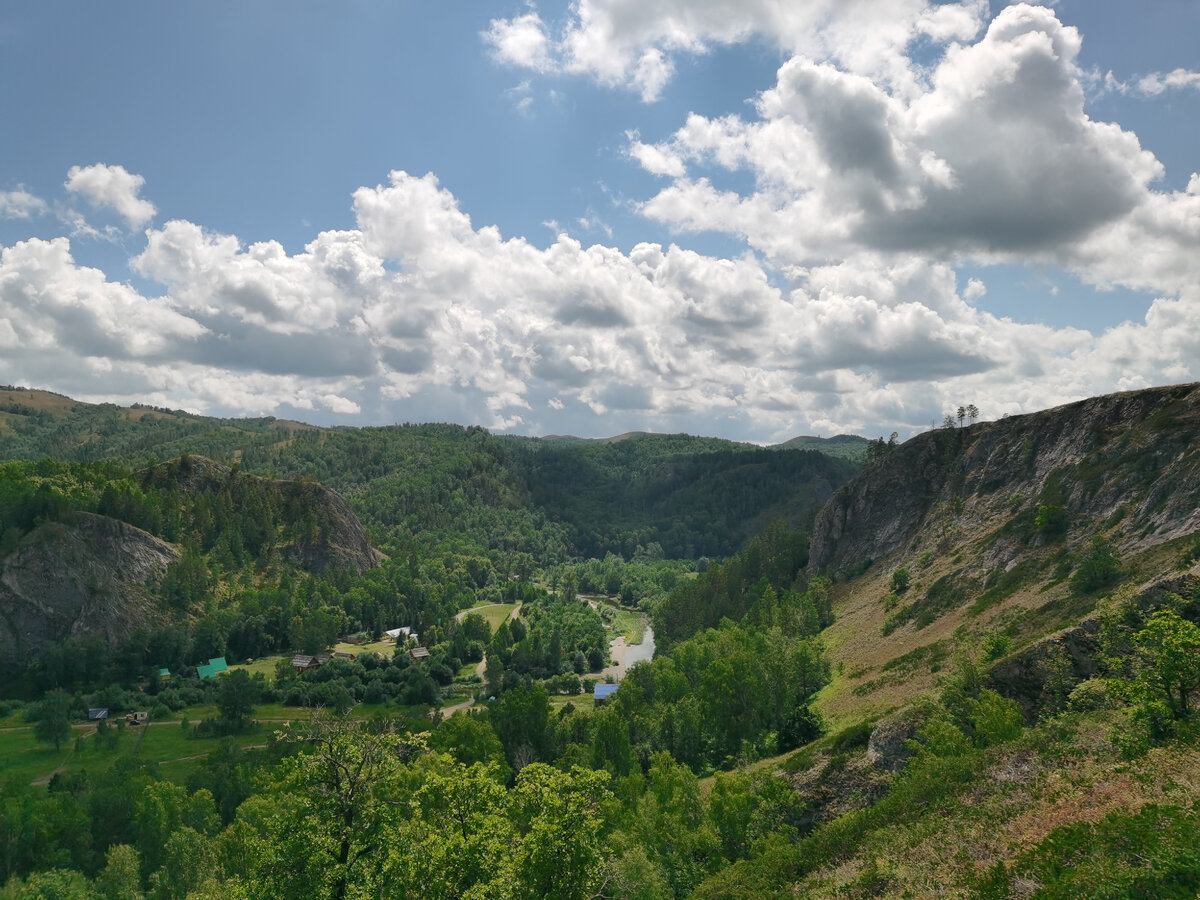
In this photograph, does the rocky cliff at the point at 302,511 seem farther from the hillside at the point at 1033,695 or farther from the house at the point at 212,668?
the hillside at the point at 1033,695

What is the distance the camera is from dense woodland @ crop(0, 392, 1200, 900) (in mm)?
21781

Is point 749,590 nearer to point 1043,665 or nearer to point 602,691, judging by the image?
point 602,691

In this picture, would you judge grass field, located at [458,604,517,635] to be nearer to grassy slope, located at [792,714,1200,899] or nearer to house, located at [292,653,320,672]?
house, located at [292,653,320,672]

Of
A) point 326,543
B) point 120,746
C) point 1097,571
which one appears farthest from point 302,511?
point 1097,571

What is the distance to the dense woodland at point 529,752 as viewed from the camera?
21.8m

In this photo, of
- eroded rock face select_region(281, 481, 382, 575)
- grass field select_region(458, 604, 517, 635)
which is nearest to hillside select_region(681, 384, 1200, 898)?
grass field select_region(458, 604, 517, 635)

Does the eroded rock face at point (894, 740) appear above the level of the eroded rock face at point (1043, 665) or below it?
below

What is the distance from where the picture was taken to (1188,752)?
2417cm

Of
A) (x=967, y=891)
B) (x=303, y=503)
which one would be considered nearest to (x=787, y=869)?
(x=967, y=891)

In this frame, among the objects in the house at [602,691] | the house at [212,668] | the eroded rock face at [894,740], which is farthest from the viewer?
the house at [212,668]

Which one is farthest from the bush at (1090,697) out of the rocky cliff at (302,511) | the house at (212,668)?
the rocky cliff at (302,511)

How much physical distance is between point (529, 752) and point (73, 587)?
116 metres

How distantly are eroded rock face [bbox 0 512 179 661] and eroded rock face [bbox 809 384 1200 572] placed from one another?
147 meters

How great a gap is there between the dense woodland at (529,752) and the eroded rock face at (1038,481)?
1059cm
